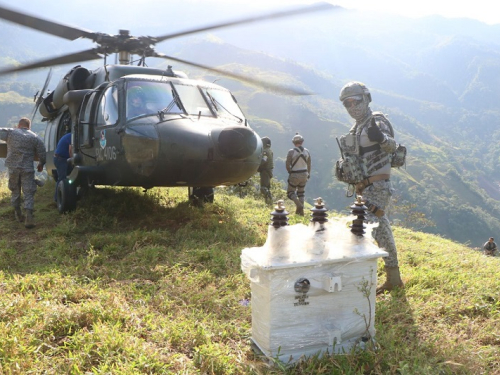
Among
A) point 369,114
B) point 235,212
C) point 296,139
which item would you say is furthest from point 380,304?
point 296,139

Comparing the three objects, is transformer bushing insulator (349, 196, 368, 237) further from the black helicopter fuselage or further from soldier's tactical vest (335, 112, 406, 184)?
the black helicopter fuselage

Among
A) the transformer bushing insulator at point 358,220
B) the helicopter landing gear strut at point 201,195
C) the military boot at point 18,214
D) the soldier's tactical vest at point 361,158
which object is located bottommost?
the military boot at point 18,214

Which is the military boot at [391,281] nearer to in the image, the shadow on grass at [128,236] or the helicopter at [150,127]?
the shadow on grass at [128,236]

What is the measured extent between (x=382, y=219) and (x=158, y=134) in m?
2.82

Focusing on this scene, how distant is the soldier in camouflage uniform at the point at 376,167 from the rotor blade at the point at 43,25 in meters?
4.06

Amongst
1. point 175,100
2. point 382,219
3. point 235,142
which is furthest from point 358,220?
point 175,100

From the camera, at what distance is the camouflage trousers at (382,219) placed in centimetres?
398

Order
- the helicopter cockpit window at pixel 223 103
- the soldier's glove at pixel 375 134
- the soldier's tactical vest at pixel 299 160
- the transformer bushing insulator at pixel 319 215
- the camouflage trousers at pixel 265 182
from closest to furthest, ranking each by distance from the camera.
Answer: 1. the transformer bushing insulator at pixel 319 215
2. the soldier's glove at pixel 375 134
3. the helicopter cockpit window at pixel 223 103
4. the soldier's tactical vest at pixel 299 160
5. the camouflage trousers at pixel 265 182

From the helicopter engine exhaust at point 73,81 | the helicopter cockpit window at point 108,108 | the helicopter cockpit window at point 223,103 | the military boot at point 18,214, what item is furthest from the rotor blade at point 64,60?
the helicopter cockpit window at point 223,103

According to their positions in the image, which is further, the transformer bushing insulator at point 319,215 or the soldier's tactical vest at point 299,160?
the soldier's tactical vest at point 299,160

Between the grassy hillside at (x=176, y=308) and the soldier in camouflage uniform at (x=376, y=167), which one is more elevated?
the soldier in camouflage uniform at (x=376, y=167)

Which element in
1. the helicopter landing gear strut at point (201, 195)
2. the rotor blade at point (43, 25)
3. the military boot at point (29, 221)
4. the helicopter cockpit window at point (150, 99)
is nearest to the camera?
the rotor blade at point (43, 25)

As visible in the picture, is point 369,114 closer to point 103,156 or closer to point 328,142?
point 103,156

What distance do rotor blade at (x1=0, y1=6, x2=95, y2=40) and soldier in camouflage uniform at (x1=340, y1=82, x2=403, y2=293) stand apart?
406 cm
